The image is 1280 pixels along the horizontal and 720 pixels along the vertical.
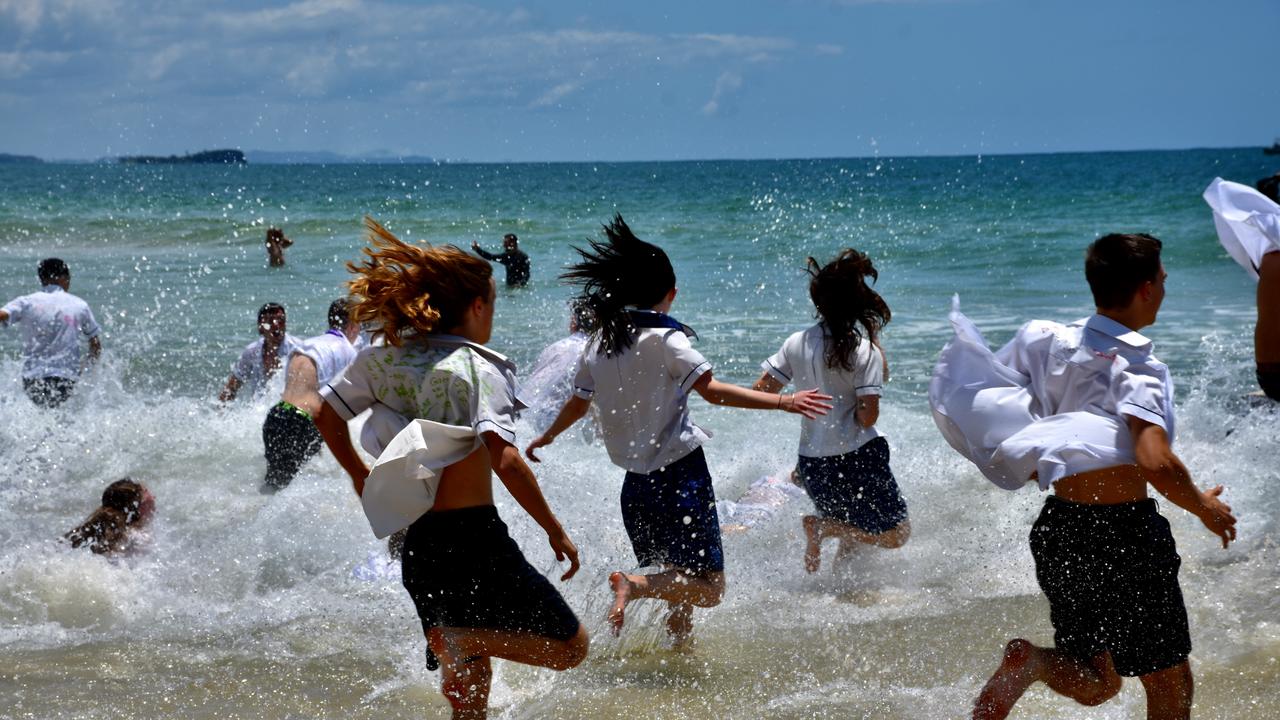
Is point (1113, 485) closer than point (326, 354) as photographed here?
Yes

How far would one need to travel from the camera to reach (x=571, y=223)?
121 ft

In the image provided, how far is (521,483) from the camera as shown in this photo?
3754 millimetres

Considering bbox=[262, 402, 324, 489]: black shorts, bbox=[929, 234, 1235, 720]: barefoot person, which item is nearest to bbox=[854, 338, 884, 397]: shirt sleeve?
bbox=[929, 234, 1235, 720]: barefoot person

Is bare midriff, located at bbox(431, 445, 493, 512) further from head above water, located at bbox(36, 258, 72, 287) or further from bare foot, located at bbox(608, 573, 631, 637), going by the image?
head above water, located at bbox(36, 258, 72, 287)

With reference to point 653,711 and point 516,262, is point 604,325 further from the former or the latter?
point 516,262

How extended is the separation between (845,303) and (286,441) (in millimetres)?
4407

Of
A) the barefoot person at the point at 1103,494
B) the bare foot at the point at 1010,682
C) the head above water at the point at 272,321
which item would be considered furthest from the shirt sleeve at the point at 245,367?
the bare foot at the point at 1010,682

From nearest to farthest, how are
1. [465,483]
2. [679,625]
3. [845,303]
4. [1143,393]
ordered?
[1143,393], [465,483], [679,625], [845,303]

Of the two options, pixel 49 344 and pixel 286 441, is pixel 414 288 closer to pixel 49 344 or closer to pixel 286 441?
pixel 286 441

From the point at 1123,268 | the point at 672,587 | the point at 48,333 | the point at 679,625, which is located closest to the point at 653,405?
the point at 672,587

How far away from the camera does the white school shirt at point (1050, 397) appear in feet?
12.1

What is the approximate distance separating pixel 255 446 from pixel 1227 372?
27.6 feet

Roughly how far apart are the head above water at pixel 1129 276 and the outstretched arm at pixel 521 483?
5.78 ft

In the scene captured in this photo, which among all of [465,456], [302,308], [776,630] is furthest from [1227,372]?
[302,308]
